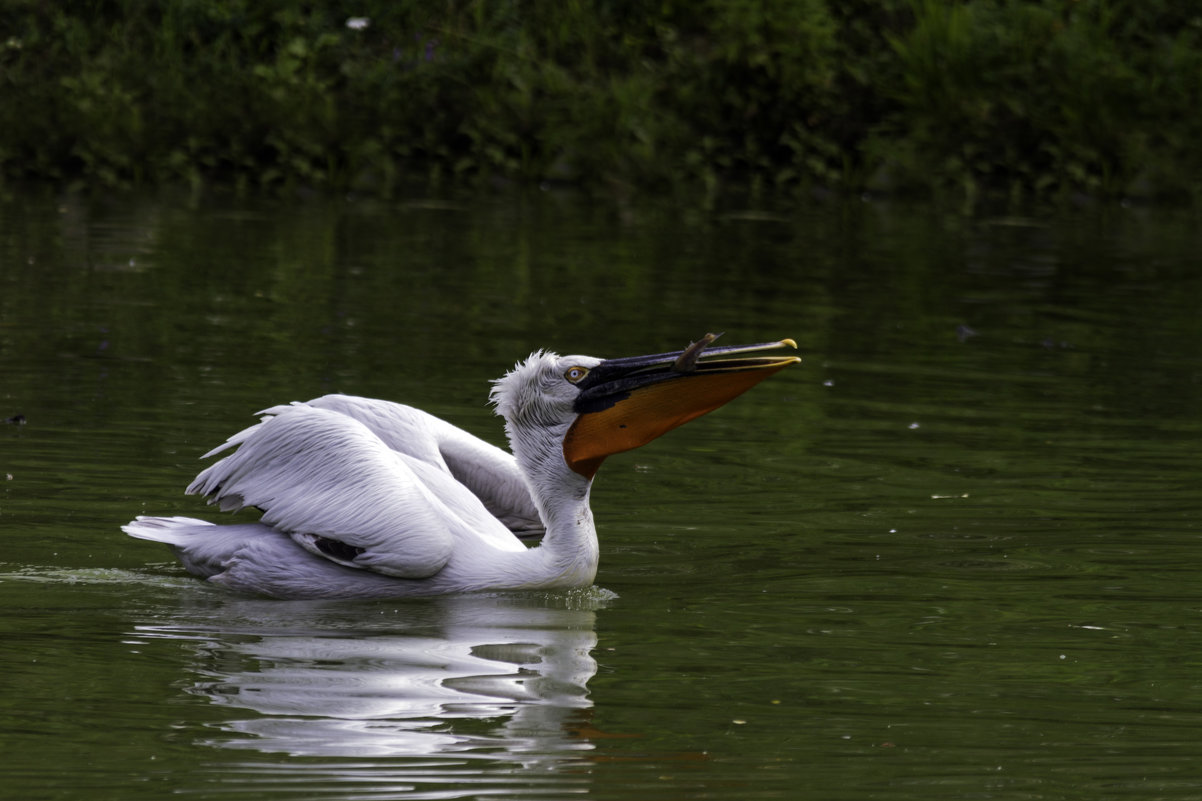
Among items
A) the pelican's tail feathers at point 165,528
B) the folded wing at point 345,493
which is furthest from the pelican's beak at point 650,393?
the pelican's tail feathers at point 165,528

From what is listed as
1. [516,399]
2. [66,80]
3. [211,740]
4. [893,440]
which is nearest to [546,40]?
[66,80]

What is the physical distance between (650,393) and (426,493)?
61 centimetres

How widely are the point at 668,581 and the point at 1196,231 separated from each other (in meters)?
10.6

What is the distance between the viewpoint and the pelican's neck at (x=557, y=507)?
471cm

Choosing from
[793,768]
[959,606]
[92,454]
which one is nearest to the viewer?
[793,768]

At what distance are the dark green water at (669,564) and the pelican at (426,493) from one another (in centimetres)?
10

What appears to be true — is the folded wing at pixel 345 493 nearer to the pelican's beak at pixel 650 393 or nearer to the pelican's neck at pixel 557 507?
the pelican's neck at pixel 557 507

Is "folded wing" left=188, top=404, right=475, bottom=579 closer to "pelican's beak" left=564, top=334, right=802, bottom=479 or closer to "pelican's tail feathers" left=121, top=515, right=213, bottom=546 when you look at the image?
"pelican's tail feathers" left=121, top=515, right=213, bottom=546

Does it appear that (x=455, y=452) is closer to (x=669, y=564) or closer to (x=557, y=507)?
(x=557, y=507)

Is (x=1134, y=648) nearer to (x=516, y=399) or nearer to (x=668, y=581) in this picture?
(x=668, y=581)

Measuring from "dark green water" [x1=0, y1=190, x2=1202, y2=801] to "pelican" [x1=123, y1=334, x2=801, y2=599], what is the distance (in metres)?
0.10

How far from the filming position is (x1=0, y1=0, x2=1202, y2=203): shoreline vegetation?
1581 centimetres

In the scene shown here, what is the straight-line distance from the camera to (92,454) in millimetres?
6051

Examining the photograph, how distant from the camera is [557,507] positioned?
478 cm
